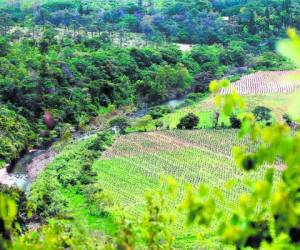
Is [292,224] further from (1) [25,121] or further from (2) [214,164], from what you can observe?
(1) [25,121]

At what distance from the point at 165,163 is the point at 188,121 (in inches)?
226

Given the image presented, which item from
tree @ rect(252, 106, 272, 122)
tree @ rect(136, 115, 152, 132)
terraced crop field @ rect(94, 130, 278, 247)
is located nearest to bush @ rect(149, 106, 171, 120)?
tree @ rect(136, 115, 152, 132)

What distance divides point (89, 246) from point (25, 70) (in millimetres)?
33829

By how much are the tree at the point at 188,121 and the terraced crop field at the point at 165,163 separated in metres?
0.70

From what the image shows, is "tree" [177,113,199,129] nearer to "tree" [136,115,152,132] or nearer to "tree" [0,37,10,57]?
"tree" [136,115,152,132]

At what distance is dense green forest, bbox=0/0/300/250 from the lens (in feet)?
10.4

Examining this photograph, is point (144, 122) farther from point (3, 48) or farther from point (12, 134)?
point (3, 48)

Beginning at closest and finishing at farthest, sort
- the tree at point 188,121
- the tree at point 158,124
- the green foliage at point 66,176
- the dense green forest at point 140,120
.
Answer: the dense green forest at point 140,120 → the green foliage at point 66,176 → the tree at point 188,121 → the tree at point 158,124

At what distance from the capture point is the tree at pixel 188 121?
3428 centimetres

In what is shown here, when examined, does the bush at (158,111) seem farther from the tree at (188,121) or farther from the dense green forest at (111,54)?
the tree at (188,121)

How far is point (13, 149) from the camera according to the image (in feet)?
99.2

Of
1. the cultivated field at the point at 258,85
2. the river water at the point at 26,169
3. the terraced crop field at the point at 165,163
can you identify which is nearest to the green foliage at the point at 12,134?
the river water at the point at 26,169

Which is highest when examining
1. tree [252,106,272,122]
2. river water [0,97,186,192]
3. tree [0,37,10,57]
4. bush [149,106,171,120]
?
tree [0,37,10,57]

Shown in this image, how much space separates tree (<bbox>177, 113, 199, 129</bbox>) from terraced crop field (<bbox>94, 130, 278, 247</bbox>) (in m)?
0.70
